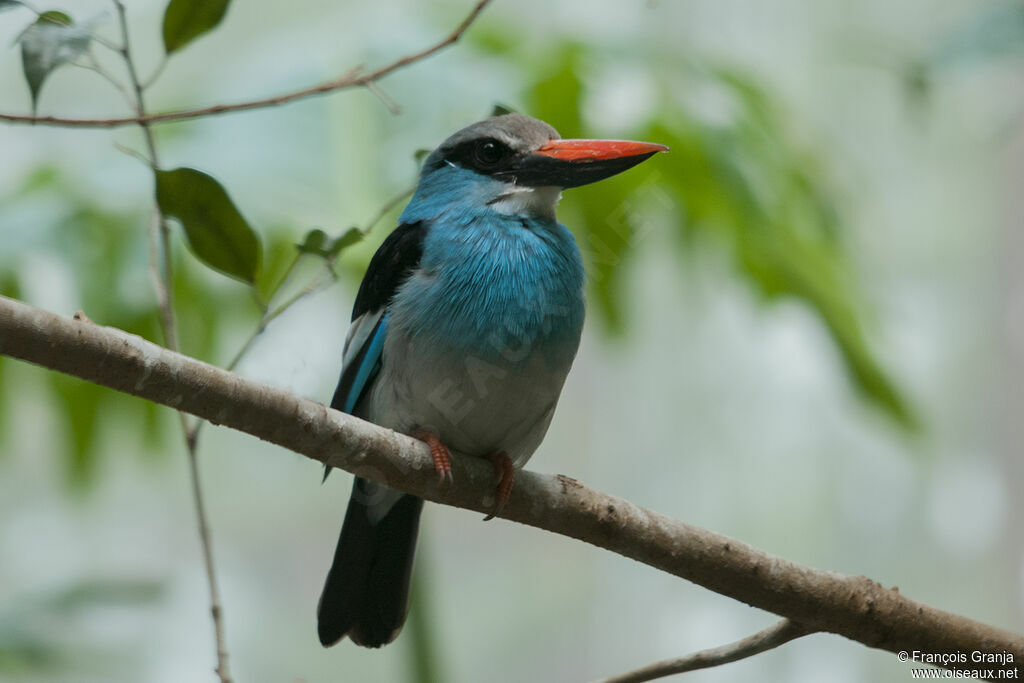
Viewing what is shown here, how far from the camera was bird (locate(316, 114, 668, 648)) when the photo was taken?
6.06 feet

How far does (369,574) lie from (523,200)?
0.86 meters

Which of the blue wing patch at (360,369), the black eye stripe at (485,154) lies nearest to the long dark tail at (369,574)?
the blue wing patch at (360,369)

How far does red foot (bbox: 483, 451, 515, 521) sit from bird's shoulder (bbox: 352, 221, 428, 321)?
15.6 inches

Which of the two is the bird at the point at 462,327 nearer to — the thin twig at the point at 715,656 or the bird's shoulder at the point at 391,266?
the bird's shoulder at the point at 391,266

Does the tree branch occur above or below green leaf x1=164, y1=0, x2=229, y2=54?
below

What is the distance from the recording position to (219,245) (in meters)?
1.65

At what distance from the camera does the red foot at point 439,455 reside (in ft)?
5.53

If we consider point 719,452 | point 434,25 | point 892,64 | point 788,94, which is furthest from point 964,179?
point 434,25

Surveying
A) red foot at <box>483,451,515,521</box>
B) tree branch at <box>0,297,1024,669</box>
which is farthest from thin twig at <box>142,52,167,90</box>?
red foot at <box>483,451,515,521</box>

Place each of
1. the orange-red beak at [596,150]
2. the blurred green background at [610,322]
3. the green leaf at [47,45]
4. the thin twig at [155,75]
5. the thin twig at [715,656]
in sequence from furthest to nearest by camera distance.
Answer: the blurred green background at [610,322], the orange-red beak at [596,150], the thin twig at [715,656], the thin twig at [155,75], the green leaf at [47,45]

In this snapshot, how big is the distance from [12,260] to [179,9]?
1.25m

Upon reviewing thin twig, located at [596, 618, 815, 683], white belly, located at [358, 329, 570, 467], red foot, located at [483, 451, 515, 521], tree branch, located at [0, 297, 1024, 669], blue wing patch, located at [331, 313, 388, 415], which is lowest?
thin twig, located at [596, 618, 815, 683]

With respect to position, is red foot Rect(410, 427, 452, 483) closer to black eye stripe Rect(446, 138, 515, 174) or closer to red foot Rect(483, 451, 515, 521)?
red foot Rect(483, 451, 515, 521)

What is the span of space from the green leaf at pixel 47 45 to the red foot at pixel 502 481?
0.95m
